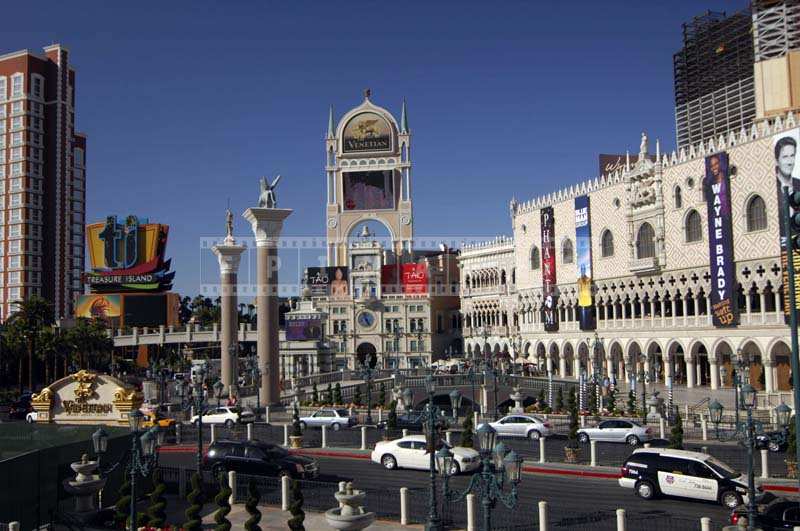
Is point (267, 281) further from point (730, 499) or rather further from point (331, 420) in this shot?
point (730, 499)

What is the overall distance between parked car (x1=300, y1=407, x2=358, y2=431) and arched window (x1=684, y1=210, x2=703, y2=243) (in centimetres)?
2693

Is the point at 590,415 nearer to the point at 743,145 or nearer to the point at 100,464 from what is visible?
the point at 743,145

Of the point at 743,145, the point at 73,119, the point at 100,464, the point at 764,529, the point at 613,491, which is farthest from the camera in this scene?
the point at 73,119

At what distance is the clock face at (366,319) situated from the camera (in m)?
84.5

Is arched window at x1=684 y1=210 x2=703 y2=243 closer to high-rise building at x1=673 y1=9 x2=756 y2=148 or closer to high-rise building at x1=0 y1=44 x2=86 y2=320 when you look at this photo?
high-rise building at x1=673 y1=9 x2=756 y2=148

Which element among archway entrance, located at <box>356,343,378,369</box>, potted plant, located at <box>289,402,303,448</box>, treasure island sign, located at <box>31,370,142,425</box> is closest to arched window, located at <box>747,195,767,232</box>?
potted plant, located at <box>289,402,303,448</box>

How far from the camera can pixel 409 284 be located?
85.8m

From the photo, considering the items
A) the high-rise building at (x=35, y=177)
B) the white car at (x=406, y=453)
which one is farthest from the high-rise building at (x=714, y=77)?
the high-rise building at (x=35, y=177)

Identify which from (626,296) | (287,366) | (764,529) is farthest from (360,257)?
(764,529)

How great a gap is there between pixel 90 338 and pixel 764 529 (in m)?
63.2

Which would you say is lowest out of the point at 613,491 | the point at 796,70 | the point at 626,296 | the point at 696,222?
the point at 613,491

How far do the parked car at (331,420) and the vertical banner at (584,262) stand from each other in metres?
29.8

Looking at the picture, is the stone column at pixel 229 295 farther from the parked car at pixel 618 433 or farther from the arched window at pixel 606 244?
the arched window at pixel 606 244

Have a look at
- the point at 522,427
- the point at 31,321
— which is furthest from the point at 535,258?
the point at 31,321
